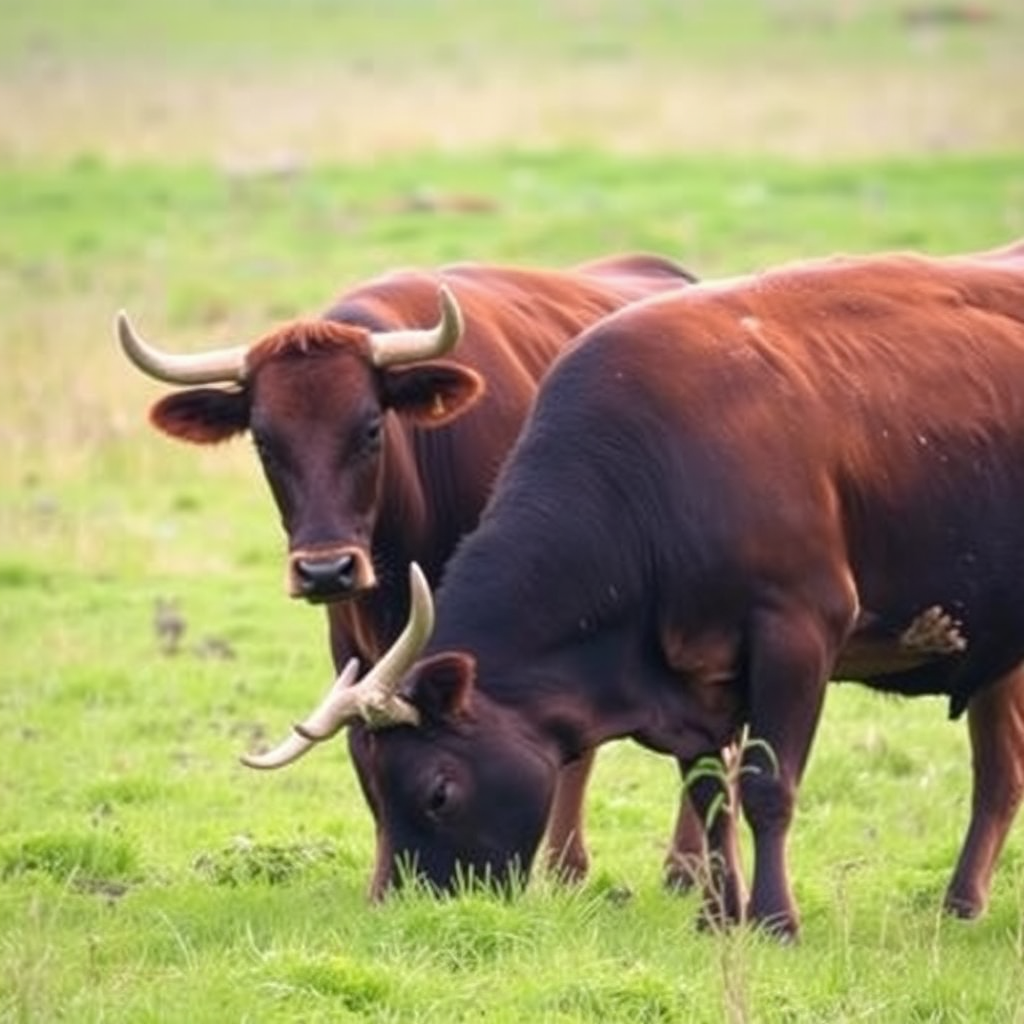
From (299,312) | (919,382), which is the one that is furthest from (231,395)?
(299,312)

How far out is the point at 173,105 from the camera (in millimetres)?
40500

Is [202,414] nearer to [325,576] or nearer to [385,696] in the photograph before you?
[325,576]

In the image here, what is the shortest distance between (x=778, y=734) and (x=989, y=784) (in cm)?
138

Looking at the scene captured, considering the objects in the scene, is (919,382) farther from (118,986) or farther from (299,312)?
(299,312)

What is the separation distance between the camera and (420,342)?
32.1ft

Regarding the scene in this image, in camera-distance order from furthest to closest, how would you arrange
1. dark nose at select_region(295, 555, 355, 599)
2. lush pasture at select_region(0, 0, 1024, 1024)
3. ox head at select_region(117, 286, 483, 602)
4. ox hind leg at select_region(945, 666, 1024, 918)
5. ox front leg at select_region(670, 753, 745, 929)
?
ox hind leg at select_region(945, 666, 1024, 918) < ox head at select_region(117, 286, 483, 602) < dark nose at select_region(295, 555, 355, 599) < ox front leg at select_region(670, 753, 745, 929) < lush pasture at select_region(0, 0, 1024, 1024)

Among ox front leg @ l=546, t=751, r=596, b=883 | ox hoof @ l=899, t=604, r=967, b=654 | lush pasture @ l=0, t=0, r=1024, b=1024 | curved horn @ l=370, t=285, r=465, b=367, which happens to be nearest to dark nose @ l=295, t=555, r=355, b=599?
curved horn @ l=370, t=285, r=465, b=367

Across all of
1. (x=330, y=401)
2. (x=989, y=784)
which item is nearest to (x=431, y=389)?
(x=330, y=401)

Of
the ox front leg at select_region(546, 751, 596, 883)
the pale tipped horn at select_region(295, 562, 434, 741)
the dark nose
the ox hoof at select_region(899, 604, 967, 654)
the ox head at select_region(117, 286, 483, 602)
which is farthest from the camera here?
the ox front leg at select_region(546, 751, 596, 883)

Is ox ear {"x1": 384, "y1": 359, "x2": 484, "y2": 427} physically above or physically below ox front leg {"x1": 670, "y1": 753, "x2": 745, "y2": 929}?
above

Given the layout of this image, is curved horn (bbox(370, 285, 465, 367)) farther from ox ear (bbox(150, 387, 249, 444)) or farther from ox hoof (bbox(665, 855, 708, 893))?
ox hoof (bbox(665, 855, 708, 893))

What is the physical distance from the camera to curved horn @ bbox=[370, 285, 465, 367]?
9.71m

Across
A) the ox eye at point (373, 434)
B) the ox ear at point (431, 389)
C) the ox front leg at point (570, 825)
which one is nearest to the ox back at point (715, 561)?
the ox ear at point (431, 389)

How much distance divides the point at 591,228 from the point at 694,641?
59.9 feet
